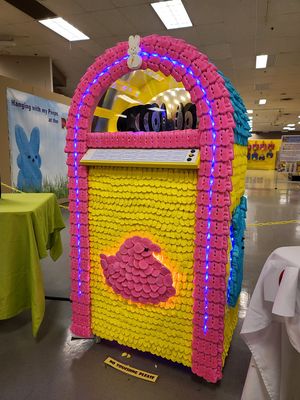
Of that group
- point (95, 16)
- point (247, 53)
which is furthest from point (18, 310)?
point (247, 53)

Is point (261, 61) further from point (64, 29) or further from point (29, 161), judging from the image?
point (29, 161)

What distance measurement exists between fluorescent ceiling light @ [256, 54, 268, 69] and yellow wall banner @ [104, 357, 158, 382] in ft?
23.6

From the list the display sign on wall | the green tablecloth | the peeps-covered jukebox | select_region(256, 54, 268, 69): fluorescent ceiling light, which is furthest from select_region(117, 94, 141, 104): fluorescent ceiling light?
the display sign on wall

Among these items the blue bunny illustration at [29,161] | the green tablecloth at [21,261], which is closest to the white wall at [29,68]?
the blue bunny illustration at [29,161]

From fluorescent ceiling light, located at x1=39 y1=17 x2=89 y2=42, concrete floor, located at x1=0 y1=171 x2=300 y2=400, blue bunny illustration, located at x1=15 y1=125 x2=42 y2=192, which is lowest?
concrete floor, located at x1=0 y1=171 x2=300 y2=400

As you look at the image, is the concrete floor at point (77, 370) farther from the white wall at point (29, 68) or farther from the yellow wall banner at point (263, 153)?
the yellow wall banner at point (263, 153)

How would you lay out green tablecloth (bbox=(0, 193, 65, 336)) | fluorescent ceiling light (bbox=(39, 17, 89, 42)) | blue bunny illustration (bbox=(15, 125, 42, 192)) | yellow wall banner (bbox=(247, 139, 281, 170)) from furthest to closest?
yellow wall banner (bbox=(247, 139, 281, 170))
blue bunny illustration (bbox=(15, 125, 42, 192))
fluorescent ceiling light (bbox=(39, 17, 89, 42))
green tablecloth (bbox=(0, 193, 65, 336))

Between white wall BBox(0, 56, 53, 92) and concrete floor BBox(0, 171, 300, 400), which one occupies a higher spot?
white wall BBox(0, 56, 53, 92)

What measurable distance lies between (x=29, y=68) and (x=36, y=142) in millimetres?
2750

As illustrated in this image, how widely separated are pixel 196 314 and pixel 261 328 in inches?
18.1

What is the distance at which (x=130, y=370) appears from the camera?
169 cm

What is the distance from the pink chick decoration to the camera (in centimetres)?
162

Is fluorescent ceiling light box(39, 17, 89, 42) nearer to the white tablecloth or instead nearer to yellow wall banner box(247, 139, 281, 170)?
the white tablecloth

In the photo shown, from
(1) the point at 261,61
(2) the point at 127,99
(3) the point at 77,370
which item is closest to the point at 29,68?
(1) the point at 261,61
